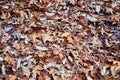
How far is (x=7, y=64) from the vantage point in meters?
3.38

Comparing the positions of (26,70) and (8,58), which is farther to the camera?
(8,58)

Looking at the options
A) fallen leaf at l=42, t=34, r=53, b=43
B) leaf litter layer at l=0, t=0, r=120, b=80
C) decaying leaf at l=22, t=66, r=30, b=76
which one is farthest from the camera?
fallen leaf at l=42, t=34, r=53, b=43

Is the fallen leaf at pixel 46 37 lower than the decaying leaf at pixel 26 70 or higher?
higher

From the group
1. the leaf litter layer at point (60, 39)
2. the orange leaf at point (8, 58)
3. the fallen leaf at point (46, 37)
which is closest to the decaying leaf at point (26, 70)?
the leaf litter layer at point (60, 39)

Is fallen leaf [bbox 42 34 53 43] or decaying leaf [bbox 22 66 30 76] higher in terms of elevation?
fallen leaf [bbox 42 34 53 43]

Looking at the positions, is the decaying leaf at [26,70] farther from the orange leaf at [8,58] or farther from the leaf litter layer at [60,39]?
the orange leaf at [8,58]

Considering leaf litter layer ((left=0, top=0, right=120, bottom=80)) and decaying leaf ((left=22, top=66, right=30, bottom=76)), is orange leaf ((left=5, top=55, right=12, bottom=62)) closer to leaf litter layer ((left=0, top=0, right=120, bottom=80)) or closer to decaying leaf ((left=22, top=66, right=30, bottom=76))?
leaf litter layer ((left=0, top=0, right=120, bottom=80))

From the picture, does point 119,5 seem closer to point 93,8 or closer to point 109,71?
point 93,8

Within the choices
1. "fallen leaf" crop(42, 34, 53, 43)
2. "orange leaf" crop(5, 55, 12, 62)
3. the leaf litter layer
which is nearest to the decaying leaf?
the leaf litter layer

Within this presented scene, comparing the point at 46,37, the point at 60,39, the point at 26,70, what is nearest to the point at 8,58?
the point at 26,70

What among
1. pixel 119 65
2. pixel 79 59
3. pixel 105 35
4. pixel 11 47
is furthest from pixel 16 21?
pixel 119 65

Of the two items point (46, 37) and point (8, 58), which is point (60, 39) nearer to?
point (46, 37)

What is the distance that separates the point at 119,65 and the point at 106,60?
0.21m

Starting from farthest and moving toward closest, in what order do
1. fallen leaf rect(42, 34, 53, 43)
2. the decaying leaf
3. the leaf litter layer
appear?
fallen leaf rect(42, 34, 53, 43) < the leaf litter layer < the decaying leaf
